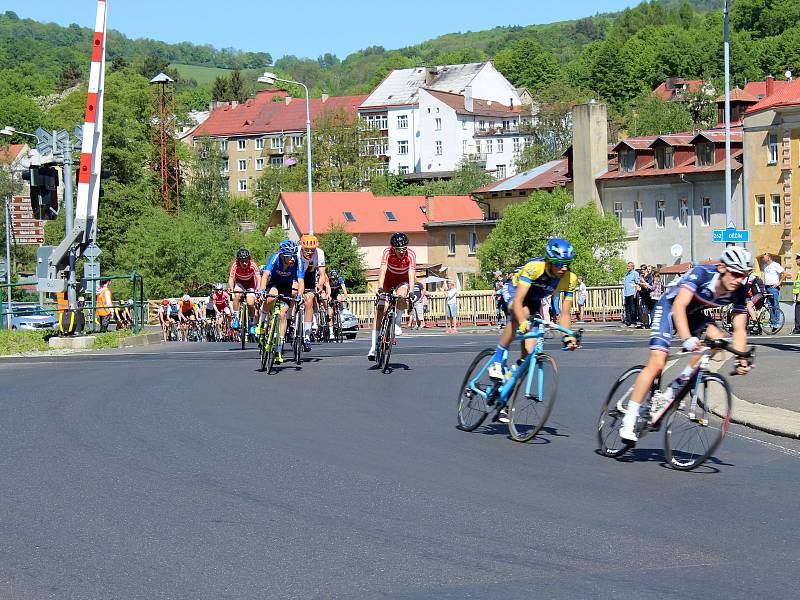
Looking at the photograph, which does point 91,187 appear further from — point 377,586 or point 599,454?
point 377,586

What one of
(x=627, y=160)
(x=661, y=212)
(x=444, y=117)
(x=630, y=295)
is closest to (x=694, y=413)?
(x=630, y=295)

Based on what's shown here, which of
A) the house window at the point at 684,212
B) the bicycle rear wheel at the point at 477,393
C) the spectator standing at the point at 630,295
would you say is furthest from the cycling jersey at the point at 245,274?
the house window at the point at 684,212

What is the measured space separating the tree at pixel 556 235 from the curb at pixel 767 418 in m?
50.8

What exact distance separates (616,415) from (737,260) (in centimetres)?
171

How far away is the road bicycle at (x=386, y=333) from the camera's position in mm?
17469

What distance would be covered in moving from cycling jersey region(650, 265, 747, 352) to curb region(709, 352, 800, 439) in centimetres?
158

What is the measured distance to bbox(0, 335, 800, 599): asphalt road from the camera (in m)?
6.62

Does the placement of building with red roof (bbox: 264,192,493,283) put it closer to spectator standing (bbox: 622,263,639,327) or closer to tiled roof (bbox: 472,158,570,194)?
tiled roof (bbox: 472,158,570,194)

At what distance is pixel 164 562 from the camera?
7000mm

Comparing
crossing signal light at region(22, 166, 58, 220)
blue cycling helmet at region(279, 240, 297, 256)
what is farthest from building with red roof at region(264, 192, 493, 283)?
blue cycling helmet at region(279, 240, 297, 256)

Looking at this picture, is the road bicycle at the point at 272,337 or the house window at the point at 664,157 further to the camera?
the house window at the point at 664,157

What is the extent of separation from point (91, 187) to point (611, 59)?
464 feet

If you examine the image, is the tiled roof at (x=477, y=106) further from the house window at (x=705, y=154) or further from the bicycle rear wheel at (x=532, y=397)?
the bicycle rear wheel at (x=532, y=397)

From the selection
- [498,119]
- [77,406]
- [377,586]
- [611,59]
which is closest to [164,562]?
[377,586]
